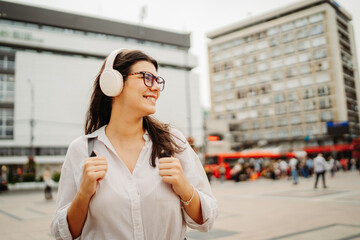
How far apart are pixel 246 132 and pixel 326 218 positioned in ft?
213

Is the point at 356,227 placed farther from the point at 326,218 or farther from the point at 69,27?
the point at 69,27

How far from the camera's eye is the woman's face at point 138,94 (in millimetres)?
1741

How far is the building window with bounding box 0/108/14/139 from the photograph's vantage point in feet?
147

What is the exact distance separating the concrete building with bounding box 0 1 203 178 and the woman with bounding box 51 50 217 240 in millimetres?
40841

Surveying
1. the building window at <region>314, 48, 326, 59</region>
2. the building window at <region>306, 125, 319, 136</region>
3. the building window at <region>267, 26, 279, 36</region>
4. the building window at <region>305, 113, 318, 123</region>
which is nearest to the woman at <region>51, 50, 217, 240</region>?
the building window at <region>306, 125, 319, 136</region>

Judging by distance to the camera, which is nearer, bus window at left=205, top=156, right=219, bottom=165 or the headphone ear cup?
the headphone ear cup

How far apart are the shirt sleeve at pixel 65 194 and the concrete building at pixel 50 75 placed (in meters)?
40.8

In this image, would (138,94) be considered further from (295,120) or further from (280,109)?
(280,109)

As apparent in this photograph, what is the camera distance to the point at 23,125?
45.9 meters

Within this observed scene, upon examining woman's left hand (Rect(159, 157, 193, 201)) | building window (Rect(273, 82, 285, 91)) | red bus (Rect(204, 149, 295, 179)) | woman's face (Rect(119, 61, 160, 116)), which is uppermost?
building window (Rect(273, 82, 285, 91))

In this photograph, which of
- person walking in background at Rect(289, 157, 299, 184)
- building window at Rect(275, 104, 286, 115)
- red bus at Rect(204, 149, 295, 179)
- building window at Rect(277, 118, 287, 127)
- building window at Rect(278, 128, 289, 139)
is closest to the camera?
person walking in background at Rect(289, 157, 299, 184)

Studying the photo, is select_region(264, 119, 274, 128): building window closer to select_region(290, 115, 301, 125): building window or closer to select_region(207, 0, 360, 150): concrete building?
select_region(207, 0, 360, 150): concrete building

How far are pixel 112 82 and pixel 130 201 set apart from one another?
0.66 meters

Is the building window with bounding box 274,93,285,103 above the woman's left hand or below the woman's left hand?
above
